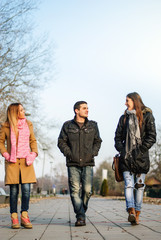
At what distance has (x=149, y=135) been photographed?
609 centimetres

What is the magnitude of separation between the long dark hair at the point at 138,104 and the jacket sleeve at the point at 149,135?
128 mm

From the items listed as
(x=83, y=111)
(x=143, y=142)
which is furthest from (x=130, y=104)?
(x=83, y=111)

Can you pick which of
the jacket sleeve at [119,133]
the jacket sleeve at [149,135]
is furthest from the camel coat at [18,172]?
the jacket sleeve at [149,135]

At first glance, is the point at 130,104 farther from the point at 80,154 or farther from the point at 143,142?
the point at 80,154

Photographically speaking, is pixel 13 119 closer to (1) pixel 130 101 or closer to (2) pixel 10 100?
(1) pixel 130 101

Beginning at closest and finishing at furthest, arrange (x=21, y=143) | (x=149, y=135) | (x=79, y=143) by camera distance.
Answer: (x=149, y=135)
(x=21, y=143)
(x=79, y=143)

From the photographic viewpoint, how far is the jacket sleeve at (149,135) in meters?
5.99

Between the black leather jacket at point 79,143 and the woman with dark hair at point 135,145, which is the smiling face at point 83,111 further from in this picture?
the woman with dark hair at point 135,145

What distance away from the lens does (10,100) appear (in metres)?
24.3

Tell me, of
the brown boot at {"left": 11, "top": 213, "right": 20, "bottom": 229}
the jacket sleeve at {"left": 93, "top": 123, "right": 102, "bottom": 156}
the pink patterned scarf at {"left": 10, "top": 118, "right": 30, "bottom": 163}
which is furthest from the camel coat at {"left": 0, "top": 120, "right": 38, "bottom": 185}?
the jacket sleeve at {"left": 93, "top": 123, "right": 102, "bottom": 156}

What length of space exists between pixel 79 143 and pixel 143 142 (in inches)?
43.0

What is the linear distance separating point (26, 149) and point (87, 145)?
104cm

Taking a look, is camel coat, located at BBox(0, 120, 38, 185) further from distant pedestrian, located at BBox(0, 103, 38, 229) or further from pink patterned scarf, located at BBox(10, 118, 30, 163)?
pink patterned scarf, located at BBox(10, 118, 30, 163)

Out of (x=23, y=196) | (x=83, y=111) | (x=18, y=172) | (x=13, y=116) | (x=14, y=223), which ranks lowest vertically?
(x=14, y=223)
